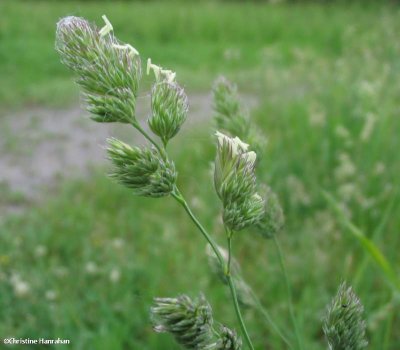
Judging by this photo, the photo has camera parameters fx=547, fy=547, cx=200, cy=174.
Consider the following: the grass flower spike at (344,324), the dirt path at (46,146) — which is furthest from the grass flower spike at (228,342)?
the dirt path at (46,146)

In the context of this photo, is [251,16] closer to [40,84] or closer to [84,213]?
[40,84]

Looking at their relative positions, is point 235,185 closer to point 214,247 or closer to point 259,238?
point 214,247

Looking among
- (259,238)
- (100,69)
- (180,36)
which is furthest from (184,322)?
(180,36)

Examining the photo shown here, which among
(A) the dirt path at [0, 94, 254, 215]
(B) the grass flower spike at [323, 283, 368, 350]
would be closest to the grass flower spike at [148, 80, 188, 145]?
(B) the grass flower spike at [323, 283, 368, 350]

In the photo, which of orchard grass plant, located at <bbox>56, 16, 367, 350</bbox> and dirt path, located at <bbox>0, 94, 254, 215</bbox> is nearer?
orchard grass plant, located at <bbox>56, 16, 367, 350</bbox>

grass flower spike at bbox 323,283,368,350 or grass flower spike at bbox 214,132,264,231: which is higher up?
grass flower spike at bbox 214,132,264,231

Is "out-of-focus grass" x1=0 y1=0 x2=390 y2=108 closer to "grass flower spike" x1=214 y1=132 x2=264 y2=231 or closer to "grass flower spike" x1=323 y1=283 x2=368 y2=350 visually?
"grass flower spike" x1=214 y1=132 x2=264 y2=231

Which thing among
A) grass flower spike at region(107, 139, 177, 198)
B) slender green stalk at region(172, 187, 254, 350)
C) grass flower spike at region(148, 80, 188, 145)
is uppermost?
grass flower spike at region(148, 80, 188, 145)

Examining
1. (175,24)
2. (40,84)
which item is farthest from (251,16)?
(40,84)
